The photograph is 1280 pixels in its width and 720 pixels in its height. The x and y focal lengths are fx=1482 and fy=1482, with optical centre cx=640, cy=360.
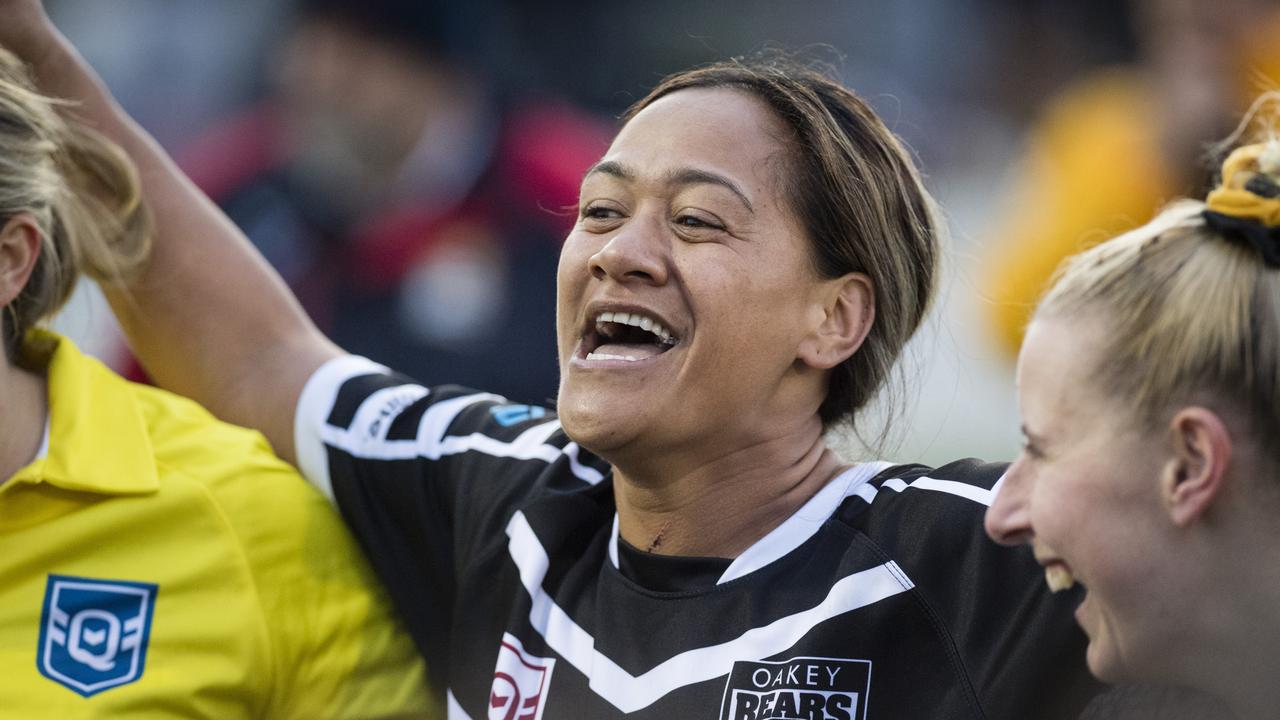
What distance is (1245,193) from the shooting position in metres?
1.55

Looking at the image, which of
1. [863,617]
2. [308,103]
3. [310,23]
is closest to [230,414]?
[863,617]

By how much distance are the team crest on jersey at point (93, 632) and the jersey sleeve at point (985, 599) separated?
1.11m

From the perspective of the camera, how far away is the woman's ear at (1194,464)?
1.50m

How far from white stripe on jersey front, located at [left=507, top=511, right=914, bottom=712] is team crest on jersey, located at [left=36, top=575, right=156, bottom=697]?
639 mm

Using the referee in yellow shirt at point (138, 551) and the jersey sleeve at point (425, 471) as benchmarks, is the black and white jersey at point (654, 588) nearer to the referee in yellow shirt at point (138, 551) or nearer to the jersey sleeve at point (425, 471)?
the jersey sleeve at point (425, 471)

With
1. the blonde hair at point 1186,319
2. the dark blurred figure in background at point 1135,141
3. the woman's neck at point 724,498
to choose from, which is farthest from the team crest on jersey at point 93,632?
the dark blurred figure in background at point 1135,141

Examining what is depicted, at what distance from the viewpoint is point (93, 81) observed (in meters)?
2.71

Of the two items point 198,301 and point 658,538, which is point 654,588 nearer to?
point 658,538

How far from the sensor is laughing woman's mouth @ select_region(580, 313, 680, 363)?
2.15 metres

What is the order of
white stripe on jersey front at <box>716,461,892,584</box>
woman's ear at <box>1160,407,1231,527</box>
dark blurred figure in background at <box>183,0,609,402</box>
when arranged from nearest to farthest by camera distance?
woman's ear at <box>1160,407,1231,527</box> → white stripe on jersey front at <box>716,461,892,584</box> → dark blurred figure in background at <box>183,0,609,402</box>

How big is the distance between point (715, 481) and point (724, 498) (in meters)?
0.03

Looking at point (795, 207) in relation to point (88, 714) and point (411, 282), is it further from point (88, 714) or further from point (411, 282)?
point (411, 282)

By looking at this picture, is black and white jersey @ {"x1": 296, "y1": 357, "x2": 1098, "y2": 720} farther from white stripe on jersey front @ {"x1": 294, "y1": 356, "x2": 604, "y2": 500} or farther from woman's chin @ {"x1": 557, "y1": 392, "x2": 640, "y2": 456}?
woman's chin @ {"x1": 557, "y1": 392, "x2": 640, "y2": 456}

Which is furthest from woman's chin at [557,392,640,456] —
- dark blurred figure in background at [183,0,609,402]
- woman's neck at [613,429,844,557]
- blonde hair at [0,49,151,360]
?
dark blurred figure in background at [183,0,609,402]
